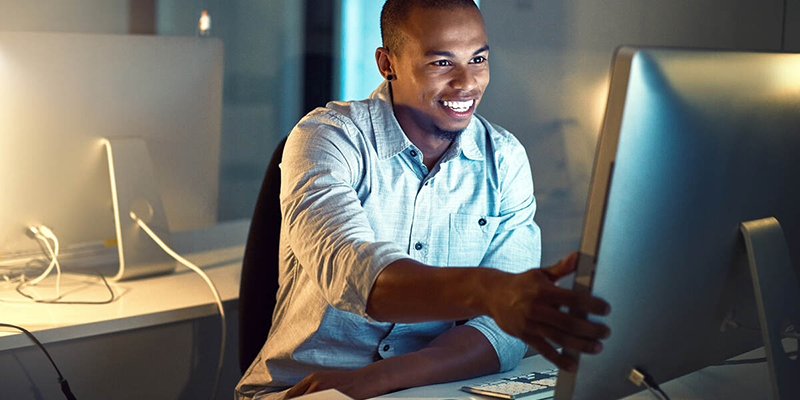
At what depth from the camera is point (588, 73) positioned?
2.24 m

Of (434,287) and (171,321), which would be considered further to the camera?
(171,321)

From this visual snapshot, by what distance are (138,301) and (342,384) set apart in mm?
709

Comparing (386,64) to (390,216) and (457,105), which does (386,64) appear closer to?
(457,105)

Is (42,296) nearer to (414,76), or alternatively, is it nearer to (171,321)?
(171,321)

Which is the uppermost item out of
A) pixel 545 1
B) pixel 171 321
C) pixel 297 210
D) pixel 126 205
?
pixel 545 1

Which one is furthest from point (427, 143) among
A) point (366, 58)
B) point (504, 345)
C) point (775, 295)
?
point (366, 58)

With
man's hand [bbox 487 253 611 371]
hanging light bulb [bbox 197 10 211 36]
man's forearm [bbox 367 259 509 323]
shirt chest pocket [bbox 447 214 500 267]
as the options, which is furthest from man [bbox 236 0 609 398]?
hanging light bulb [bbox 197 10 211 36]

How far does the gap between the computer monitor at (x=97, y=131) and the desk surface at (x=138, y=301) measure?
2.4 inches

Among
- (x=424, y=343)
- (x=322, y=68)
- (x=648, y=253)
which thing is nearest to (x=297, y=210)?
(x=424, y=343)

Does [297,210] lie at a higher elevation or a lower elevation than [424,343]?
higher

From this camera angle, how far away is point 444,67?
4.90ft

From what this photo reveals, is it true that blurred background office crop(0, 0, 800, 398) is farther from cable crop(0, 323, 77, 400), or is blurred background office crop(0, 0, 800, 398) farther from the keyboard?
the keyboard

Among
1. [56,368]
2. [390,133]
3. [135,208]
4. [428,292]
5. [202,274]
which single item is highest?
[390,133]

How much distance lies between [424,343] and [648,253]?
0.72 metres
